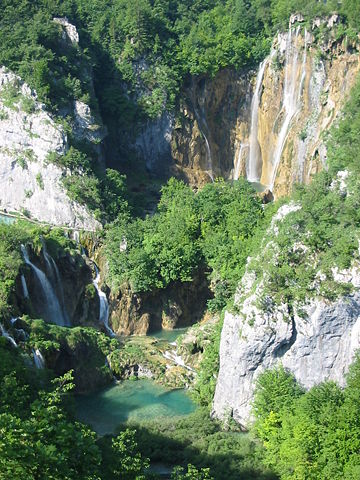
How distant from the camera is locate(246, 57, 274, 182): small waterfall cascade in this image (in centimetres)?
4688

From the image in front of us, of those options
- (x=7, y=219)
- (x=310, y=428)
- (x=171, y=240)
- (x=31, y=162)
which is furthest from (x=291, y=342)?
(x=31, y=162)

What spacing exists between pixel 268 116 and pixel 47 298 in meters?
23.3

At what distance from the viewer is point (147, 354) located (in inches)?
1104

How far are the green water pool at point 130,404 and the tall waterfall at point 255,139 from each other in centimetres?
2381

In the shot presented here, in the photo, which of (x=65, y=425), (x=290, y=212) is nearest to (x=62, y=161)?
(x=290, y=212)

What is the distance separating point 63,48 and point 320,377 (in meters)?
26.7

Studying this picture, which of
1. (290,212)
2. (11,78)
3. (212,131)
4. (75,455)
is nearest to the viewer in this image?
(75,455)

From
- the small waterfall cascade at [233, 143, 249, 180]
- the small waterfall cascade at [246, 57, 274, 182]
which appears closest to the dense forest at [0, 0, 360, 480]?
the small waterfall cascade at [246, 57, 274, 182]

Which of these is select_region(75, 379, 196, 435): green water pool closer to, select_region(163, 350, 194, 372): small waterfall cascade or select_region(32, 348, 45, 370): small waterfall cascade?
select_region(163, 350, 194, 372): small waterfall cascade

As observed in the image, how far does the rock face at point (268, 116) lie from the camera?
4044 cm

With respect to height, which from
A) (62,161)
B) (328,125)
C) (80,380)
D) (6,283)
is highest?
(328,125)

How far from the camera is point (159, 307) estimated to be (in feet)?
106

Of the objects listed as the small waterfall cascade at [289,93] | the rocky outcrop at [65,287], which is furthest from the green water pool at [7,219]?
the small waterfall cascade at [289,93]

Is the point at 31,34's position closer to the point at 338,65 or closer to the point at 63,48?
the point at 63,48
